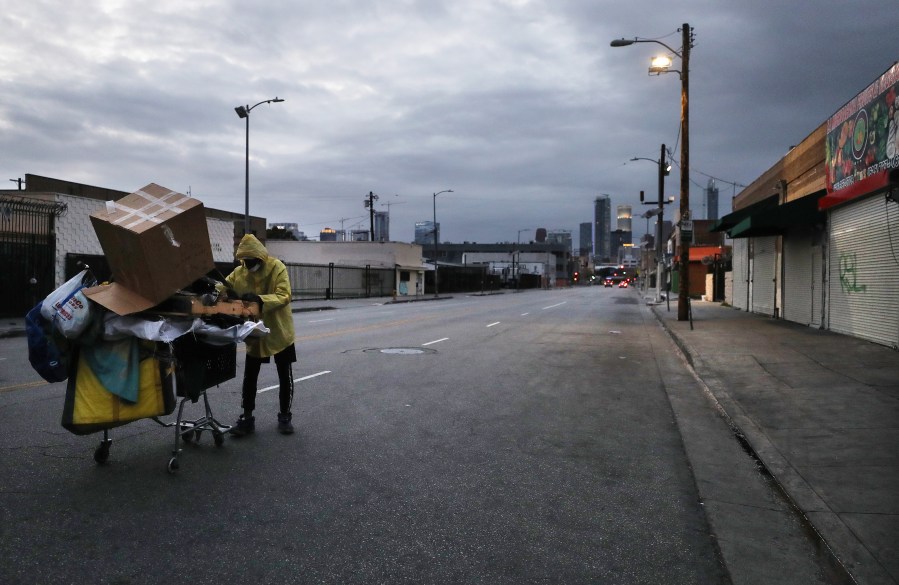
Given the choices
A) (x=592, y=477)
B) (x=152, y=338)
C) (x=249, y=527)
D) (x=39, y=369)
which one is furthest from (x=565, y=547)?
(x=39, y=369)

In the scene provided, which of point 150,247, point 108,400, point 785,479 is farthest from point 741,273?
point 108,400

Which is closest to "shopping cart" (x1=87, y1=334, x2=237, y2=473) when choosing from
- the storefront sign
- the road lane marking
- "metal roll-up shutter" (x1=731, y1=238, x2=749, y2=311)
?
the road lane marking

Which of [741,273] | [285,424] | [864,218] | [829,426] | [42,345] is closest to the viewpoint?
[42,345]

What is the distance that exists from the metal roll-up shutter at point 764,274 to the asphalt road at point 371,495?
16.5m

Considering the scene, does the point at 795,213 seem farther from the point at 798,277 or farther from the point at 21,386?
the point at 21,386

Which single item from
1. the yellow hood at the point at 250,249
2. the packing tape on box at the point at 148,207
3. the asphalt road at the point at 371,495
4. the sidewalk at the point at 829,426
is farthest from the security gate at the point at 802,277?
the packing tape on box at the point at 148,207

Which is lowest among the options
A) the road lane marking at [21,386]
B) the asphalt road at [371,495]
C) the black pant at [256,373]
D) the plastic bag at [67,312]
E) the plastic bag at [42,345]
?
the asphalt road at [371,495]

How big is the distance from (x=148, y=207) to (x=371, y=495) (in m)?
2.83

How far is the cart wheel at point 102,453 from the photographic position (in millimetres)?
→ 5203

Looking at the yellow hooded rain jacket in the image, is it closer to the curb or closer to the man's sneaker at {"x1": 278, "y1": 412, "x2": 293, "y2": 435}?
the man's sneaker at {"x1": 278, "y1": 412, "x2": 293, "y2": 435}

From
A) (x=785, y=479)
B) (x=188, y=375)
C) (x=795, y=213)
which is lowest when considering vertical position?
(x=785, y=479)

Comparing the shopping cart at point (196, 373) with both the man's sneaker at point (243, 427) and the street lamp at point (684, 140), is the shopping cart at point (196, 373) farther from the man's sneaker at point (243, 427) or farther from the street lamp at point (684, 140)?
the street lamp at point (684, 140)

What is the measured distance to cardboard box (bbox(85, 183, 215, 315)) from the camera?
4805 mm

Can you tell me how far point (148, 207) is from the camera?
17.1ft
